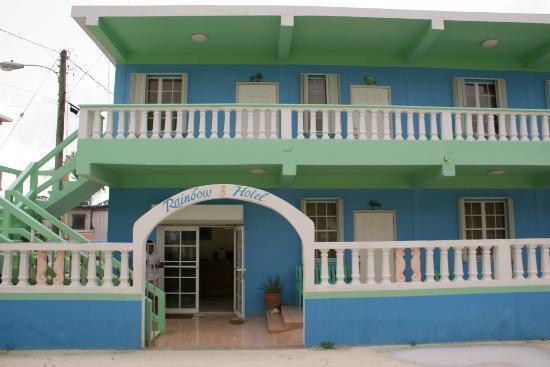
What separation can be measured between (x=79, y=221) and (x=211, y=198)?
81.3 ft

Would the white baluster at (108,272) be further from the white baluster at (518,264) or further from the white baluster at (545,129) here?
the white baluster at (545,129)

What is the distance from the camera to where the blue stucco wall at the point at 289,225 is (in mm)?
11141

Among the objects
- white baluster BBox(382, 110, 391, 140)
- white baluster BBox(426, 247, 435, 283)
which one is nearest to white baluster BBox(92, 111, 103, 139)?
white baluster BBox(382, 110, 391, 140)

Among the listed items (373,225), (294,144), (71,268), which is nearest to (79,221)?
(373,225)

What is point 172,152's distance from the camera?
30.9ft

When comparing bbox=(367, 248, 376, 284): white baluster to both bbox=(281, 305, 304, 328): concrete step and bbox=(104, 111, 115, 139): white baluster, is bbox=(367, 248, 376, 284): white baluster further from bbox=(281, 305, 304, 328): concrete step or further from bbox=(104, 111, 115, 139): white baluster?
bbox=(104, 111, 115, 139): white baluster

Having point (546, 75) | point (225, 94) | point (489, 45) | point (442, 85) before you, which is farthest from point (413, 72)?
point (225, 94)

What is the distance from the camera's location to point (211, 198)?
7.62m

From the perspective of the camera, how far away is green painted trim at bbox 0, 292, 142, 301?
290 inches

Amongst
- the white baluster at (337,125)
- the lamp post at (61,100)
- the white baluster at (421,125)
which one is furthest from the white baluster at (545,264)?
the lamp post at (61,100)

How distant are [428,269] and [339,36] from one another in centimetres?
581

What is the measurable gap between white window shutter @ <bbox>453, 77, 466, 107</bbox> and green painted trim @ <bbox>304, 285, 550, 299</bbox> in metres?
5.35

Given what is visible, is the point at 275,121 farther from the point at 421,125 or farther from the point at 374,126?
the point at 421,125

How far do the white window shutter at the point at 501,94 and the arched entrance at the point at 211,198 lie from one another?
719cm
